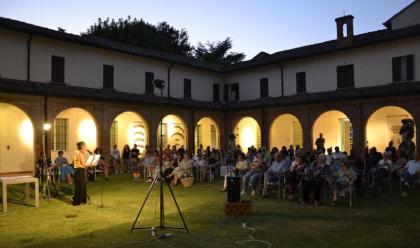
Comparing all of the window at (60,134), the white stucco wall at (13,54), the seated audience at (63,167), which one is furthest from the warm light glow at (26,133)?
the seated audience at (63,167)

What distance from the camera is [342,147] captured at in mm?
25172

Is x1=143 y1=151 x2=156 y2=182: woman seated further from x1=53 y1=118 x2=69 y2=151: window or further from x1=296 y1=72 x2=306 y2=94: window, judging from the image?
x1=296 y1=72 x2=306 y2=94: window

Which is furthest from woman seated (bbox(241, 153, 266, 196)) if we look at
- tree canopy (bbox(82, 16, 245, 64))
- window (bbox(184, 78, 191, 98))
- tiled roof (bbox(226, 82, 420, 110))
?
tree canopy (bbox(82, 16, 245, 64))

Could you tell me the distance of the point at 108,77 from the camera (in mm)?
21984

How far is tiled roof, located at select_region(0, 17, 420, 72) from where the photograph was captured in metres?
18.5

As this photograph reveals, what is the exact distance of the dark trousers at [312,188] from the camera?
10125 mm

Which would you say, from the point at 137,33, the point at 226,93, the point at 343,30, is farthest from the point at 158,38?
the point at 343,30

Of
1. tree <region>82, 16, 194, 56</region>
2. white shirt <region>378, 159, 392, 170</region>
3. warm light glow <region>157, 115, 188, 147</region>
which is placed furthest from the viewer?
tree <region>82, 16, 194, 56</region>

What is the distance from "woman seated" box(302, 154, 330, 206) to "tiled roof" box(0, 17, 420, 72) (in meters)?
12.2

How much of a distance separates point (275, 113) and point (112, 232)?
1831 centimetres

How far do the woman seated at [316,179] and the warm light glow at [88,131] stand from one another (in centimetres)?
1434

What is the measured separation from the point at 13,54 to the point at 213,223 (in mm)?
14004

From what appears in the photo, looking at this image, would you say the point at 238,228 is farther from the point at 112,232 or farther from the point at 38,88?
the point at 38,88

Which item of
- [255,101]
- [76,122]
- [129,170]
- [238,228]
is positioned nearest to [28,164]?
[76,122]
